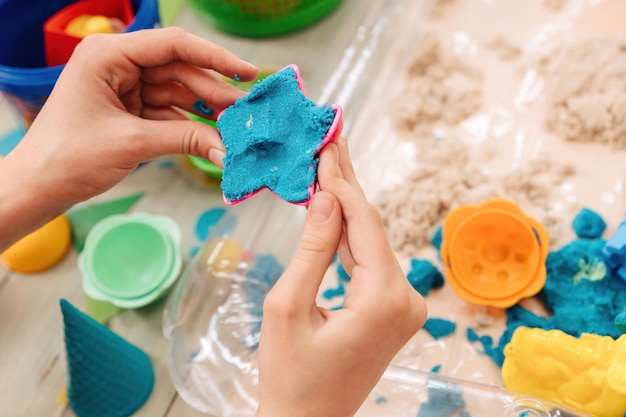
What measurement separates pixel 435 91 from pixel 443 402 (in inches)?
21.9

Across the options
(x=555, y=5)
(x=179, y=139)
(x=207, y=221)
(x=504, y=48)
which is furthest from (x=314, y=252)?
(x=555, y=5)

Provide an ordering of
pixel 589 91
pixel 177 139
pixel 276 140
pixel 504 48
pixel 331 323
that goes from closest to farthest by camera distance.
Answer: pixel 331 323, pixel 276 140, pixel 177 139, pixel 589 91, pixel 504 48

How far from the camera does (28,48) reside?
108 centimetres

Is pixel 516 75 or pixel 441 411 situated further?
pixel 516 75

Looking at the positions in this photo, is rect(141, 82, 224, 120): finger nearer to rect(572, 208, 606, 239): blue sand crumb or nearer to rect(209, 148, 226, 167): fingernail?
rect(209, 148, 226, 167): fingernail

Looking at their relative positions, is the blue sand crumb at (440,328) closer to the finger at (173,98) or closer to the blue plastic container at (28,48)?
the finger at (173,98)

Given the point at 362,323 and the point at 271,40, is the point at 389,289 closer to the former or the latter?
the point at 362,323

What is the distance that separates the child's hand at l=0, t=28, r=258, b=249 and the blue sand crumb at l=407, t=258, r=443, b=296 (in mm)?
349

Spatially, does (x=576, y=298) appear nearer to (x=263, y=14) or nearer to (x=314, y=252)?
(x=314, y=252)

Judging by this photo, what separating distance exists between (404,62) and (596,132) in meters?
0.37

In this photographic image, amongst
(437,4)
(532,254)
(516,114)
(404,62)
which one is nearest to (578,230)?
(532,254)

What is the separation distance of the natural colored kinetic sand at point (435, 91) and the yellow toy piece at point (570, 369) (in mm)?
430

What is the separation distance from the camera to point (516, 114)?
3.42ft

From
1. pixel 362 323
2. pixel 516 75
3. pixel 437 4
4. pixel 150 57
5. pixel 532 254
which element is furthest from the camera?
pixel 437 4
